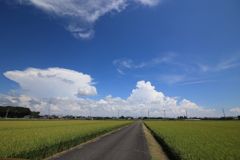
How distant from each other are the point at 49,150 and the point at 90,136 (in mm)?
8564

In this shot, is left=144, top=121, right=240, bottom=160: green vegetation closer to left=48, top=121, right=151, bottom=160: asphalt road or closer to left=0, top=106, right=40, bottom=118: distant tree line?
left=48, top=121, right=151, bottom=160: asphalt road

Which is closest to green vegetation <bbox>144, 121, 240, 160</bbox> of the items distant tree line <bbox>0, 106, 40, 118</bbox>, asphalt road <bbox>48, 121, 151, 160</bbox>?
asphalt road <bbox>48, 121, 151, 160</bbox>

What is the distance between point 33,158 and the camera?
28.0ft

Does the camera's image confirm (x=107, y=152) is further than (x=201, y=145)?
No

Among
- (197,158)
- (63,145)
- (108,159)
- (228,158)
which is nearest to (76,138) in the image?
(63,145)

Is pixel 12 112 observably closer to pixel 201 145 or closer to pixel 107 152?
pixel 107 152

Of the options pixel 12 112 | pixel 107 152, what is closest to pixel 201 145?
pixel 107 152

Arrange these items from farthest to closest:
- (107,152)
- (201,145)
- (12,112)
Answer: (12,112)
(201,145)
(107,152)

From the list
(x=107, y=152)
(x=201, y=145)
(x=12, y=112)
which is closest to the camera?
(x=107, y=152)

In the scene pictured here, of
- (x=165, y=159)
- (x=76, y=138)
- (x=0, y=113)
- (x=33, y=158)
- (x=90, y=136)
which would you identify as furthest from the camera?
(x=0, y=113)

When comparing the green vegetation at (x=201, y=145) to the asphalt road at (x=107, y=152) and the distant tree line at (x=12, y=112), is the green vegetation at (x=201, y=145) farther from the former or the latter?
the distant tree line at (x=12, y=112)

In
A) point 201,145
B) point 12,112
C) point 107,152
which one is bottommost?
point 107,152

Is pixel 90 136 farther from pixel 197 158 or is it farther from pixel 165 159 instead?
pixel 197 158

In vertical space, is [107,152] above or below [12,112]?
below
